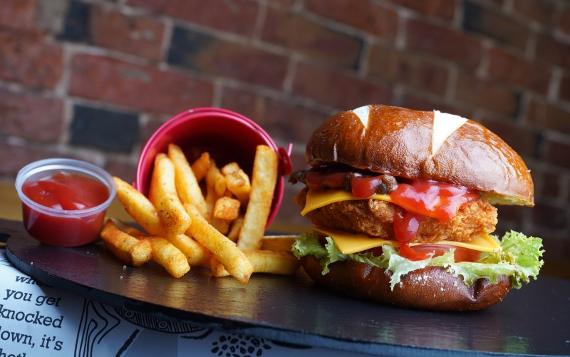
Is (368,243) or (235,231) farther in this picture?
(235,231)

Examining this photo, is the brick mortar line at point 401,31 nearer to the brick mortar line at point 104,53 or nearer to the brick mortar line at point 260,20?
the brick mortar line at point 260,20

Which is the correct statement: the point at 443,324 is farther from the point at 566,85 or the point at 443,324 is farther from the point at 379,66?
the point at 566,85

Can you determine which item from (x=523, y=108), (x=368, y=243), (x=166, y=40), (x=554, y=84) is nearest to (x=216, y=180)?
(x=368, y=243)

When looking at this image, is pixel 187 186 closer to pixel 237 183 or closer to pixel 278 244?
pixel 237 183

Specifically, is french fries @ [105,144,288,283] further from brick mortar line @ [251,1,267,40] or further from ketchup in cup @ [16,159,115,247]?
brick mortar line @ [251,1,267,40]

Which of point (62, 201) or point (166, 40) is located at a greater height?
point (166, 40)

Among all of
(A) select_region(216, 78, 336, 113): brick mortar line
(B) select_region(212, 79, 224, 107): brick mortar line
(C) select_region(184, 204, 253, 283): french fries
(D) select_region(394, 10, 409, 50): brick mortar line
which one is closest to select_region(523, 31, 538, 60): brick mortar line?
(D) select_region(394, 10, 409, 50): brick mortar line
